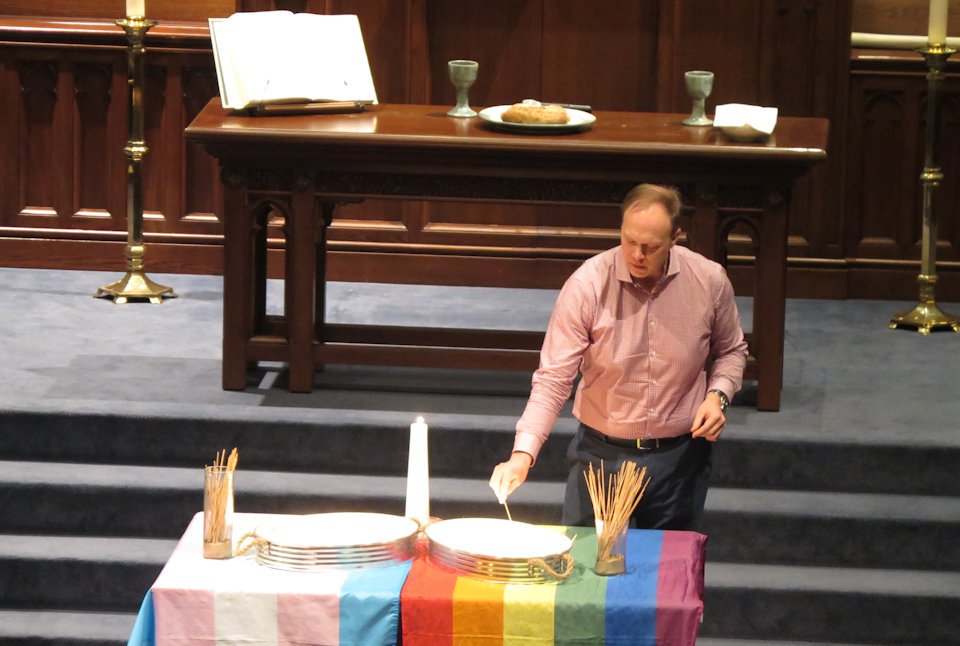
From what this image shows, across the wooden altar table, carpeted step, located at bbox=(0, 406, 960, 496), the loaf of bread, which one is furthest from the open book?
carpeted step, located at bbox=(0, 406, 960, 496)

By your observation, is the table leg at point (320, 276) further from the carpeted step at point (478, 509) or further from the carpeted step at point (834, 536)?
the carpeted step at point (834, 536)

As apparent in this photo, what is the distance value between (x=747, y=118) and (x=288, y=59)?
1674mm

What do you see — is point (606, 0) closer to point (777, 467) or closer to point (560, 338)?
point (777, 467)

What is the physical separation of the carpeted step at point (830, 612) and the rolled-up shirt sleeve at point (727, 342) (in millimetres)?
1142

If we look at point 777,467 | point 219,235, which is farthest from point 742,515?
point 219,235

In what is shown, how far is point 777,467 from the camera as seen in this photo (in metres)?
5.50

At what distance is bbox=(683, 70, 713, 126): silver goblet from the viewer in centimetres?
587

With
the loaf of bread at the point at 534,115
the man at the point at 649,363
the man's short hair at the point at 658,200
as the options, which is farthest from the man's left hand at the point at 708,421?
the loaf of bread at the point at 534,115

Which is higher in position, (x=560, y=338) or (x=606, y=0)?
(x=606, y=0)

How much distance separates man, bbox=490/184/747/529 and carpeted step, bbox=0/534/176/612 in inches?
63.7

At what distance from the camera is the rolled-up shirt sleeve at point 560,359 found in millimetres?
3844

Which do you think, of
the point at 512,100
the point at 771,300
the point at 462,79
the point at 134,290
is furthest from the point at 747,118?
the point at 134,290

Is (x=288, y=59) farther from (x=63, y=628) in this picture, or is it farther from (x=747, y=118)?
(x=63, y=628)

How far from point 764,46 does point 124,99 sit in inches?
122
